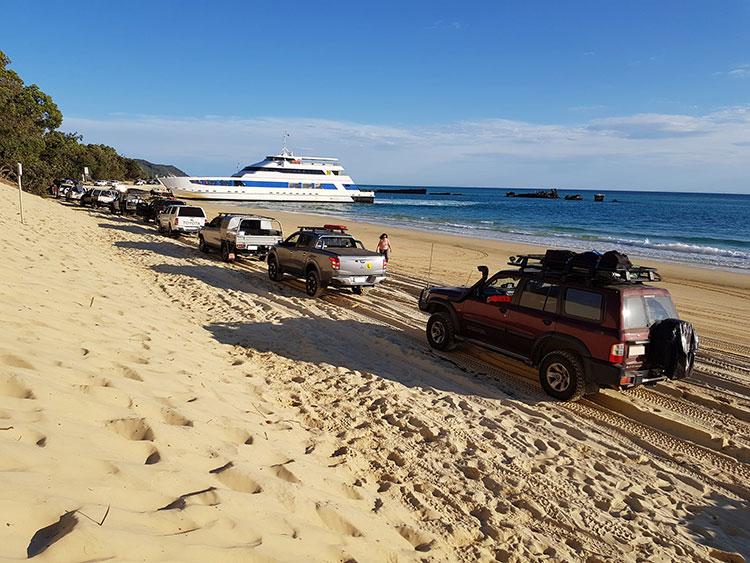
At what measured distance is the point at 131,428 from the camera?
151 inches

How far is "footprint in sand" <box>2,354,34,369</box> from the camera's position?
13.9 ft

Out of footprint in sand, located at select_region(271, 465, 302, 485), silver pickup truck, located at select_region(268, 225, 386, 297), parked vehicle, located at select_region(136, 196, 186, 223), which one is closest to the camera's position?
footprint in sand, located at select_region(271, 465, 302, 485)

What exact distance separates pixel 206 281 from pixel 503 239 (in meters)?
26.6

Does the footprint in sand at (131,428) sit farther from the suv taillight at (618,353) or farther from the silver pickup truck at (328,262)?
the silver pickup truck at (328,262)

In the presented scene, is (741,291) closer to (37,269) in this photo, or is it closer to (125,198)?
(37,269)

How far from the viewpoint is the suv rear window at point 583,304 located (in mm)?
6527

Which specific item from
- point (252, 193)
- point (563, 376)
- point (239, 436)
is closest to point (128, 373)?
point (239, 436)

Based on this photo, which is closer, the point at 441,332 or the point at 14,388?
the point at 14,388

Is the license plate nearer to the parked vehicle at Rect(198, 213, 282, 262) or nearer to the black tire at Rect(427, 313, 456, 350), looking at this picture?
the black tire at Rect(427, 313, 456, 350)

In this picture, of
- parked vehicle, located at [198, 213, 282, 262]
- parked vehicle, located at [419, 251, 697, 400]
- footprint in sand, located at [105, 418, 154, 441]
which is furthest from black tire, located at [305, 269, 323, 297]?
footprint in sand, located at [105, 418, 154, 441]

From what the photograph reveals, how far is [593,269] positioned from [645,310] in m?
0.84

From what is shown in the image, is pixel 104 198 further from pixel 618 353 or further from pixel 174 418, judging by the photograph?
pixel 618 353

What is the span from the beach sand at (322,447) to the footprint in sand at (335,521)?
1 centimetres

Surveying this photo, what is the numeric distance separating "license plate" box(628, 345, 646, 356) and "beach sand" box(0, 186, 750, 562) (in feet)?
2.70
